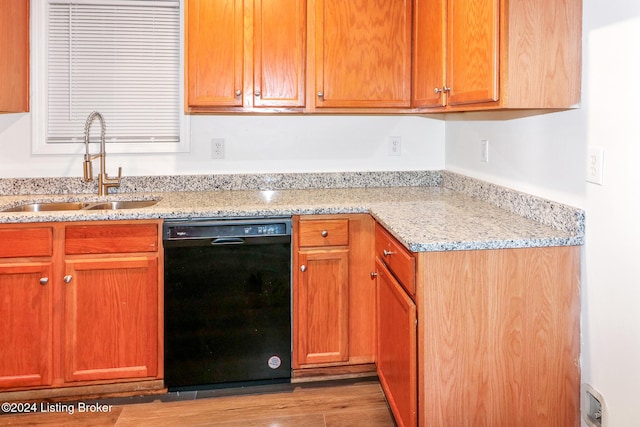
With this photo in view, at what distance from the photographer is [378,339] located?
233cm

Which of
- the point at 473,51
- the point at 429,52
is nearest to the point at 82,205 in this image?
the point at 429,52

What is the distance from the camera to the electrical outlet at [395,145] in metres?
3.00

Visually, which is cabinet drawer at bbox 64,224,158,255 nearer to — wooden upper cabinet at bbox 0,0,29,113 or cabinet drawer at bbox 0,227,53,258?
cabinet drawer at bbox 0,227,53,258

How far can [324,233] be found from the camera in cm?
234

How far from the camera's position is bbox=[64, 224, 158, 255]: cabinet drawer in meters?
2.19

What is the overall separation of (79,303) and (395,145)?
1880 millimetres

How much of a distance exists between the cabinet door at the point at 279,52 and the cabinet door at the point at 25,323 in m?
1.29

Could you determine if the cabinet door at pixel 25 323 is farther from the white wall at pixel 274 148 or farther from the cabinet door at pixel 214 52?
the cabinet door at pixel 214 52

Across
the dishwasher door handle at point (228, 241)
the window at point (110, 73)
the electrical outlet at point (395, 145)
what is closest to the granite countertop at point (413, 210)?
the dishwasher door handle at point (228, 241)

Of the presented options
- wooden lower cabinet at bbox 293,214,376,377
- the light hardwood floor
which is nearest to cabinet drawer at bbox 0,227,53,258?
the light hardwood floor

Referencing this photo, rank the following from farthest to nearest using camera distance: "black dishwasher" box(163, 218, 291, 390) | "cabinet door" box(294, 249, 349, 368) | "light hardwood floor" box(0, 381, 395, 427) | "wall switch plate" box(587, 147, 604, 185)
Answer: "cabinet door" box(294, 249, 349, 368) < "black dishwasher" box(163, 218, 291, 390) < "light hardwood floor" box(0, 381, 395, 427) < "wall switch plate" box(587, 147, 604, 185)

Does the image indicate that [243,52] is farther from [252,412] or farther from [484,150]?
[252,412]

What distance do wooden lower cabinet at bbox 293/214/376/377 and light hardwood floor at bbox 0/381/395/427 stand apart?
156mm


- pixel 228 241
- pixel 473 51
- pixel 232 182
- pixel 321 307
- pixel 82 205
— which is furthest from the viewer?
pixel 232 182
